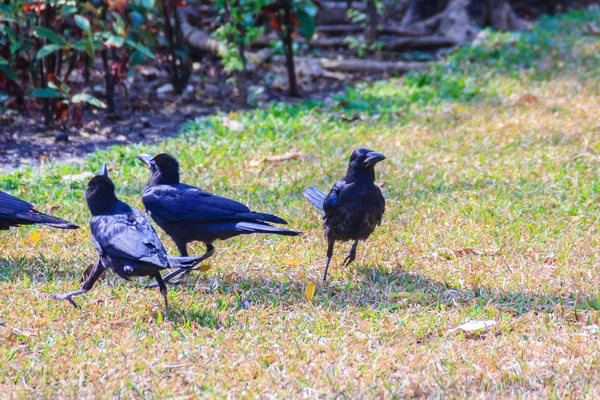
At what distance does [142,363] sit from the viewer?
3.48 meters

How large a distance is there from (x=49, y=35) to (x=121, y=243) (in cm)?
386

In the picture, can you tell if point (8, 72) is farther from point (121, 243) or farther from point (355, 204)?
point (355, 204)

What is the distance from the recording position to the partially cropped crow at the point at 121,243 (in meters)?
3.81

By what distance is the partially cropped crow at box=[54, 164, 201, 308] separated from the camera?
3.81 meters

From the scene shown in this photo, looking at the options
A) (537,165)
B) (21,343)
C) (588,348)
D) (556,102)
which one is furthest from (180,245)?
(556,102)

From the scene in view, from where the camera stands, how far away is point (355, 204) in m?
4.56

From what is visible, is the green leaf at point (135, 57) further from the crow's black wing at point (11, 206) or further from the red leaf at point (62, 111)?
the crow's black wing at point (11, 206)

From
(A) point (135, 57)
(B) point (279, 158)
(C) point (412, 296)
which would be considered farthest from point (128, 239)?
(A) point (135, 57)

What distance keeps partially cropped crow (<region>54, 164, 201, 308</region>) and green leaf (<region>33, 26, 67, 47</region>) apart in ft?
10.3

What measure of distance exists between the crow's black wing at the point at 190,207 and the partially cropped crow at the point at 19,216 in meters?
0.56

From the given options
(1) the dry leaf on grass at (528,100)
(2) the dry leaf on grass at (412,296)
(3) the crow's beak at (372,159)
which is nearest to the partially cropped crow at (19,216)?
(3) the crow's beak at (372,159)

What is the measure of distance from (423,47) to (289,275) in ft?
27.5

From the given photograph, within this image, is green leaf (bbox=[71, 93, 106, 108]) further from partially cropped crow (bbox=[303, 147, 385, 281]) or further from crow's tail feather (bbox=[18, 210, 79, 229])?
partially cropped crow (bbox=[303, 147, 385, 281])

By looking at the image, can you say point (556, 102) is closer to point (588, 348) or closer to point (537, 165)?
point (537, 165)
